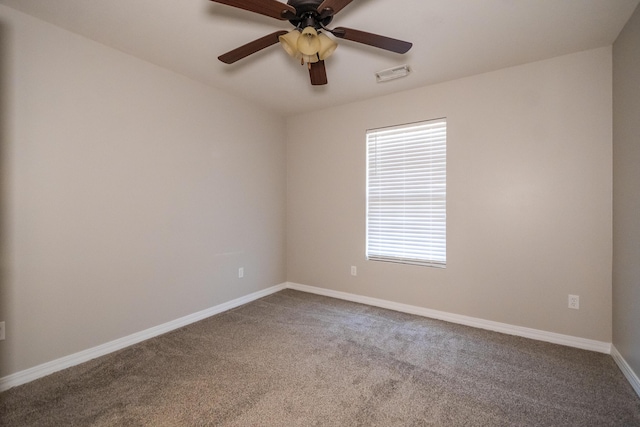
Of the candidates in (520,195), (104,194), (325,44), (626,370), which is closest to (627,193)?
(520,195)

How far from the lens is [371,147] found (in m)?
3.56

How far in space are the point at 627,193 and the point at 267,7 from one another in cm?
267

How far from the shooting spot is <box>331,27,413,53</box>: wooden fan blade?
1.74 m

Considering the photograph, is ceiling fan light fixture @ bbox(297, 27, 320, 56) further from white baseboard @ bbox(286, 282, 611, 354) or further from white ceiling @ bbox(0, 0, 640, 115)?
white baseboard @ bbox(286, 282, 611, 354)

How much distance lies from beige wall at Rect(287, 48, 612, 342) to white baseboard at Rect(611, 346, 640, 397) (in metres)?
0.14

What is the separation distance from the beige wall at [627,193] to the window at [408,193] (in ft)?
4.18

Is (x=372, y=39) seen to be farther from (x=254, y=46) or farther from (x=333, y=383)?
(x=333, y=383)

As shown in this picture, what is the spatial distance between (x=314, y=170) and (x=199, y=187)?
5.01ft

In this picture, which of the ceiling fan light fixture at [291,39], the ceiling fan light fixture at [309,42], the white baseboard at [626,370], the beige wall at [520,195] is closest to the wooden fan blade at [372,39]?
the ceiling fan light fixture at [309,42]

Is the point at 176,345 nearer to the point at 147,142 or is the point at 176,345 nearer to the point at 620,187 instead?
the point at 147,142

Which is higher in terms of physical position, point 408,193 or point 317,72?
point 317,72

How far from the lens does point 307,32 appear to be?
1.67m

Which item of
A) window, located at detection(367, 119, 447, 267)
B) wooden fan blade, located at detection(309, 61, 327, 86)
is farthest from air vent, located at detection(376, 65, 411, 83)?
wooden fan blade, located at detection(309, 61, 327, 86)

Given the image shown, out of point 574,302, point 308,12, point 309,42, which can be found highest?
point 308,12
